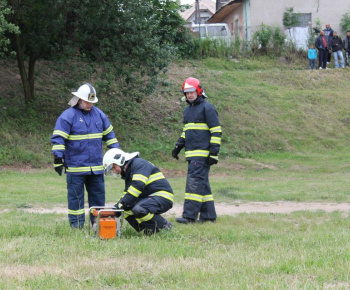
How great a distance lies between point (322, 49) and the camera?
30828 millimetres

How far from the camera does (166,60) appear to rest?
20.7 m

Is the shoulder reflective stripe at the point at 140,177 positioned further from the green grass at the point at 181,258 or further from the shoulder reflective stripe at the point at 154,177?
the green grass at the point at 181,258

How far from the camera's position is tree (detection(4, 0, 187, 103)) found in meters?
19.5

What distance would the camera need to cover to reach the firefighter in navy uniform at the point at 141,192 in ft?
25.8

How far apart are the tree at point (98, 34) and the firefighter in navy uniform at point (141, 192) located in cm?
1206

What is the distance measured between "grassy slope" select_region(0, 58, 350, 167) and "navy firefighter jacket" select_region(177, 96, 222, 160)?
10.3 metres

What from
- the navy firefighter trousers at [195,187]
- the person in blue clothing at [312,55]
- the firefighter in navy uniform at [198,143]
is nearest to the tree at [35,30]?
the firefighter in navy uniform at [198,143]

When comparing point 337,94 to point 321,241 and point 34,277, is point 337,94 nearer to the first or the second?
point 321,241

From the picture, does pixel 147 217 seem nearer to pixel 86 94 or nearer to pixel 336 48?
pixel 86 94

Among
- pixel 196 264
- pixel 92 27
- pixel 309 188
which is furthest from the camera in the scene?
pixel 92 27

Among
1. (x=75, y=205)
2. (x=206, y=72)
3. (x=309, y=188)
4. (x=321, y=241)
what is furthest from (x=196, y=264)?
(x=206, y=72)

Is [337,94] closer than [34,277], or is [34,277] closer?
[34,277]

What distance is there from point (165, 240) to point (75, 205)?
A: 1.67 metres

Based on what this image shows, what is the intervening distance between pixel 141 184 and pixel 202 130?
1840mm
